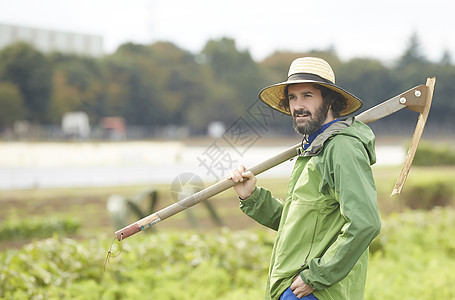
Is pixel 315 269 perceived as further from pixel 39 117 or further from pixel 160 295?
pixel 39 117

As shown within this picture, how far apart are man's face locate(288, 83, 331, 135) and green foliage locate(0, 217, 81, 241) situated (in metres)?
5.92

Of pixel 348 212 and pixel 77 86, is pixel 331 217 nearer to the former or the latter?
pixel 348 212

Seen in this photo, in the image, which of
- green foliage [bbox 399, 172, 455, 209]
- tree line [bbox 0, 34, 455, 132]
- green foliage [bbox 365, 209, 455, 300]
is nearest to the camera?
green foliage [bbox 365, 209, 455, 300]

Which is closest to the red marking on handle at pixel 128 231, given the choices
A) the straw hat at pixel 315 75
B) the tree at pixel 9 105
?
the straw hat at pixel 315 75

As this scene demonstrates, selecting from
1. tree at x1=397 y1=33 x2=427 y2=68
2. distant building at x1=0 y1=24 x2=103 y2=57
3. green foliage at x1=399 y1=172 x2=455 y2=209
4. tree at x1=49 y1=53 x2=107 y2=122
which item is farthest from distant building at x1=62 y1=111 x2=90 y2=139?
green foliage at x1=399 y1=172 x2=455 y2=209

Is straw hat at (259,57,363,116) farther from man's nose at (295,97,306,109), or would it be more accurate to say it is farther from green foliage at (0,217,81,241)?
green foliage at (0,217,81,241)

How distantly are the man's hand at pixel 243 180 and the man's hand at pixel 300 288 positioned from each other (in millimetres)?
442

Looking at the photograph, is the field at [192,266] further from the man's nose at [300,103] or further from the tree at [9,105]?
the tree at [9,105]

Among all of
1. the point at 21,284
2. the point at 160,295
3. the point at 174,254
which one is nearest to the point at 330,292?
the point at 160,295

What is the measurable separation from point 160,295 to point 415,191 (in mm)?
7096

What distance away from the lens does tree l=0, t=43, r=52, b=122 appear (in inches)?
1750

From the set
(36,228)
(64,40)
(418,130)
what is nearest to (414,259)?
(418,130)

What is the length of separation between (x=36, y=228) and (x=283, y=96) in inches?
238

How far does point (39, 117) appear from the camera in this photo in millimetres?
45469
